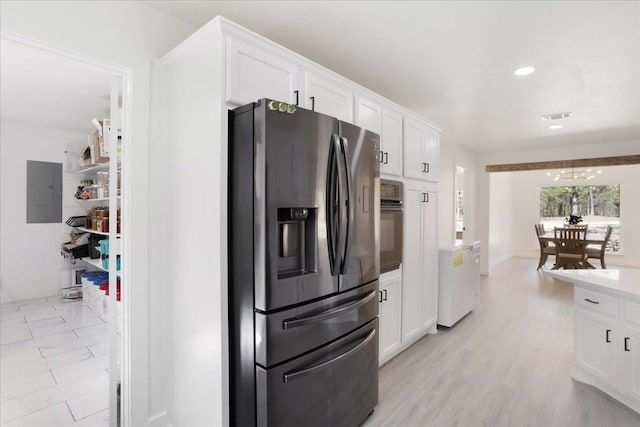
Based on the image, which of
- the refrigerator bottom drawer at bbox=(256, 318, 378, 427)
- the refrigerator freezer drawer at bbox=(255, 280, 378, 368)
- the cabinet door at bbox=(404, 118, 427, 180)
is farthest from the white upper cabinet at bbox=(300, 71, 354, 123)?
the refrigerator bottom drawer at bbox=(256, 318, 378, 427)

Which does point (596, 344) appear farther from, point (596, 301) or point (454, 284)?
point (454, 284)

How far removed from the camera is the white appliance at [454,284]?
145 inches

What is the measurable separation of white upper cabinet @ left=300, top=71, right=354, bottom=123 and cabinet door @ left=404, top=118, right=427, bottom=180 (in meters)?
0.87

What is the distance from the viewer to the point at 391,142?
281 centimetres

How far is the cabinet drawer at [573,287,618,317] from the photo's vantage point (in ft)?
7.47

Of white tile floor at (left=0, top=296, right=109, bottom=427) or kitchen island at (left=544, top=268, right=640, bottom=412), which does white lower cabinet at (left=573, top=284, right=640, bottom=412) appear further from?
white tile floor at (left=0, top=296, right=109, bottom=427)

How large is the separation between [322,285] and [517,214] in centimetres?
958

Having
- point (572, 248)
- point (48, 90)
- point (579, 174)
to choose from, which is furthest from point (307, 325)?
point (579, 174)

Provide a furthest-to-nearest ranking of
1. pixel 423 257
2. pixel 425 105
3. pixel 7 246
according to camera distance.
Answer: pixel 7 246 < pixel 425 105 < pixel 423 257

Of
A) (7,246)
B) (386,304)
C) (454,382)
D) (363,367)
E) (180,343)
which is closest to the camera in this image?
(180,343)

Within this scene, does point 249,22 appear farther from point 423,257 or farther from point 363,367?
point 423,257

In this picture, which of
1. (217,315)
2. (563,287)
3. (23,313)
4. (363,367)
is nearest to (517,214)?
(563,287)

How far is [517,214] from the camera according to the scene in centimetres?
942

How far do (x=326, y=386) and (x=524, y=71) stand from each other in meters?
2.99
